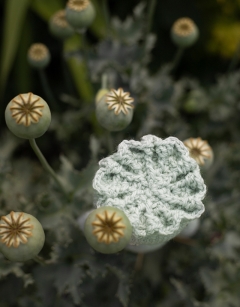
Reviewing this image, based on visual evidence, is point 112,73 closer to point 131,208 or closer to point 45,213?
point 45,213

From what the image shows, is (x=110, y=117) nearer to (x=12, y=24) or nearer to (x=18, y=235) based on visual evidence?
(x=18, y=235)

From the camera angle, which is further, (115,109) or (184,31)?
(184,31)

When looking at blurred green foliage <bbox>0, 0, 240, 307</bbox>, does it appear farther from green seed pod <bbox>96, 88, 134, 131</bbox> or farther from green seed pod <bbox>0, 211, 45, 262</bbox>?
green seed pod <bbox>0, 211, 45, 262</bbox>

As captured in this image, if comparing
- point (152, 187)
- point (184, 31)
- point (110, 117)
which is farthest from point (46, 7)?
point (152, 187)

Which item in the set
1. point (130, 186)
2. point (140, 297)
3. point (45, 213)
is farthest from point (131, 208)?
point (140, 297)

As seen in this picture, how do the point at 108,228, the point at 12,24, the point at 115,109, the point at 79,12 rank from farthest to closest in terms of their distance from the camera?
the point at 12,24, the point at 79,12, the point at 115,109, the point at 108,228

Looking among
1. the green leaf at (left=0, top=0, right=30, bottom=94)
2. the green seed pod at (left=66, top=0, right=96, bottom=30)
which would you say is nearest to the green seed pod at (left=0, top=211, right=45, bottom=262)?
the green seed pod at (left=66, top=0, right=96, bottom=30)
